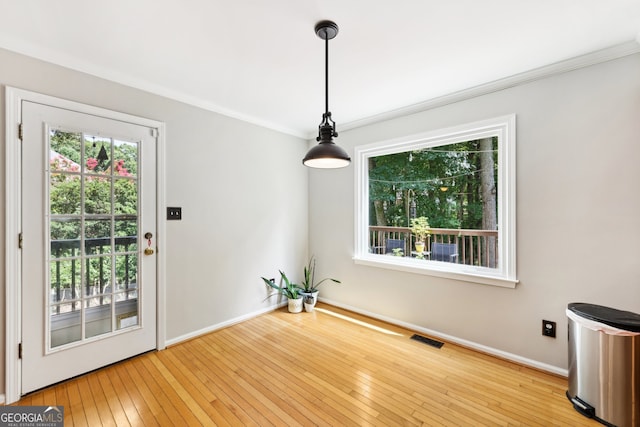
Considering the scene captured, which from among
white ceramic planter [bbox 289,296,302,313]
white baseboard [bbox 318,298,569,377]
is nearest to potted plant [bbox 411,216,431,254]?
white baseboard [bbox 318,298,569,377]

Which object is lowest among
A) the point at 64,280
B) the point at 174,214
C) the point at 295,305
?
the point at 295,305

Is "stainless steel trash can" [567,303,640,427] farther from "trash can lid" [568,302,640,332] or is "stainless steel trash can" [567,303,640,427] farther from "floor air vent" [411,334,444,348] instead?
"floor air vent" [411,334,444,348]

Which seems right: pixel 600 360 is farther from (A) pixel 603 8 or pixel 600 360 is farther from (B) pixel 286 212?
(B) pixel 286 212

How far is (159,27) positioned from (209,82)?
30.5 inches

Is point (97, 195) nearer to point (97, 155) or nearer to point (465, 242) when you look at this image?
point (97, 155)

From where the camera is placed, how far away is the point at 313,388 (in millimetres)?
2066

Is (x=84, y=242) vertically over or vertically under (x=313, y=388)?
over

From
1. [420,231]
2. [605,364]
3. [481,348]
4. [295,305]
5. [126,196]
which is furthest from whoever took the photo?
[295,305]

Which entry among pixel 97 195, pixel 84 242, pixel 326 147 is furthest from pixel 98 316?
pixel 326 147

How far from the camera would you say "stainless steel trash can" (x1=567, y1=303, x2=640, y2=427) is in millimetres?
1639

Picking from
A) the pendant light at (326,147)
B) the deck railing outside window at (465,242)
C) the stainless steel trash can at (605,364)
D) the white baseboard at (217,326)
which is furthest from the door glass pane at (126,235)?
the stainless steel trash can at (605,364)

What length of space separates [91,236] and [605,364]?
3.86 metres

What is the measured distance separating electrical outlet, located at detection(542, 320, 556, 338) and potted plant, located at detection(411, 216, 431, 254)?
1.26 metres

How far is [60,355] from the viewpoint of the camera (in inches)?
82.9
